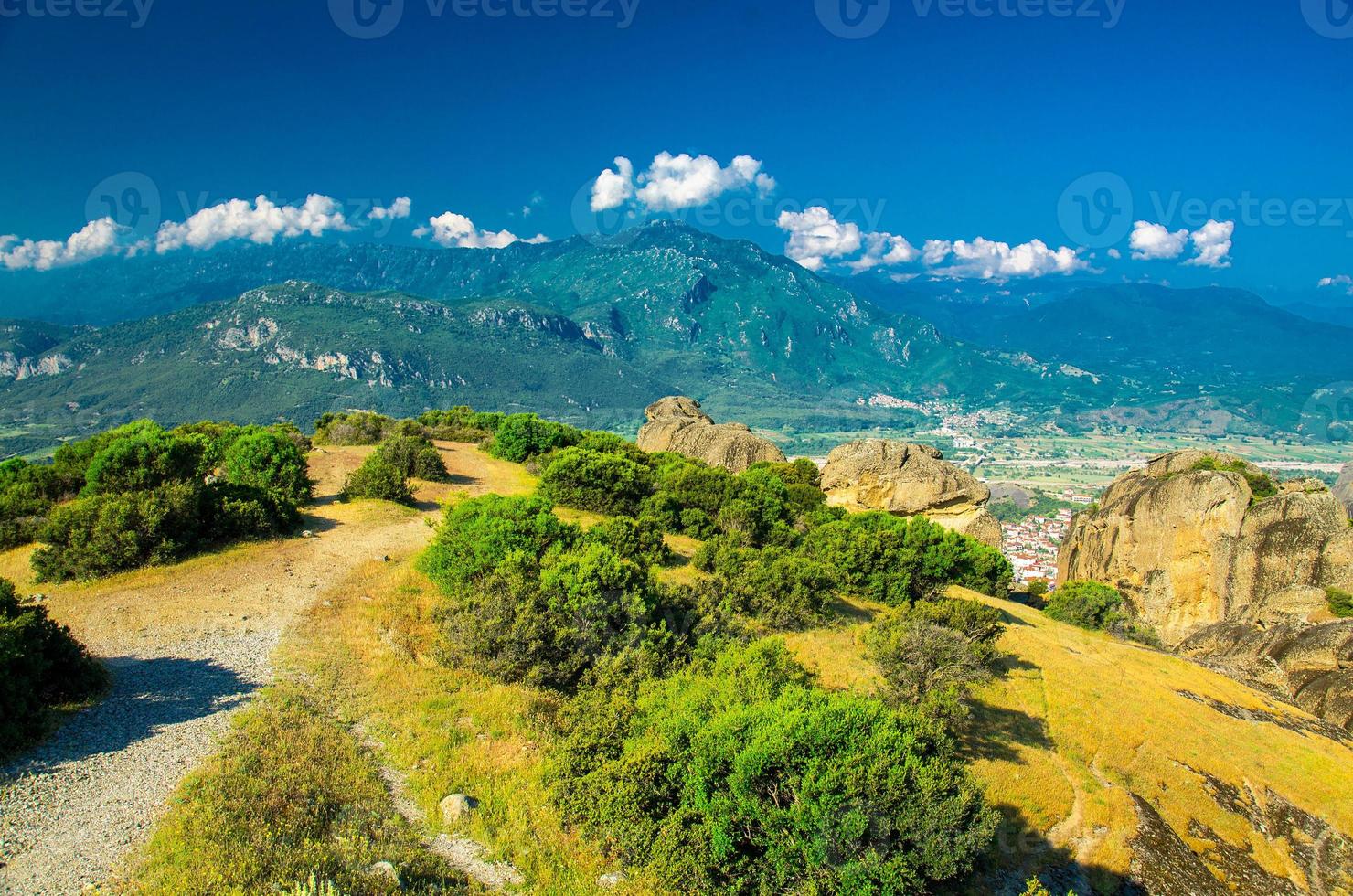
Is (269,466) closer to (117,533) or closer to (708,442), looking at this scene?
(117,533)

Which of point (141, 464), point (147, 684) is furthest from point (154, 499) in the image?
point (147, 684)

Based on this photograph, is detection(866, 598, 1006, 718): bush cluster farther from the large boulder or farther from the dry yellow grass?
the large boulder

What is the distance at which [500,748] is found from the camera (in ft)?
32.2

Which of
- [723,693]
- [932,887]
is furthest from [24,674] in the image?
[932,887]

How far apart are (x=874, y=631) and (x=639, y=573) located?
5.92 metres

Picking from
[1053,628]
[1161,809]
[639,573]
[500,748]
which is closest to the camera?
[500,748]

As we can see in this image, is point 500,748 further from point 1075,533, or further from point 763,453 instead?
point 1075,533

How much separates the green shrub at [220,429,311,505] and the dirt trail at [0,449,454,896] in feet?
6.84

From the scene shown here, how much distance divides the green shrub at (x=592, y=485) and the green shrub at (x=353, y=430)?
1483cm

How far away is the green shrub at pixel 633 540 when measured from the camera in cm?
1795

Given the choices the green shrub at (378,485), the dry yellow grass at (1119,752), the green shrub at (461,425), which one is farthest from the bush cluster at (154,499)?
the green shrub at (461,425)

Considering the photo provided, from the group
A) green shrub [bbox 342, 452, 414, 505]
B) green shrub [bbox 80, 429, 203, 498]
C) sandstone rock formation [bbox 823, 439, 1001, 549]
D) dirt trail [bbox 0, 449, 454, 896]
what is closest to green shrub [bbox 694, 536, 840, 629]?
dirt trail [bbox 0, 449, 454, 896]

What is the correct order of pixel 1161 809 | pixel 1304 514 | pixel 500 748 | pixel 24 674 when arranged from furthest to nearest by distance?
pixel 1304 514 → pixel 1161 809 → pixel 500 748 → pixel 24 674

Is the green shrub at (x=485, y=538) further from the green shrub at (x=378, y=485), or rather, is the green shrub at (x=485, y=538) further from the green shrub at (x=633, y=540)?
the green shrub at (x=378, y=485)
